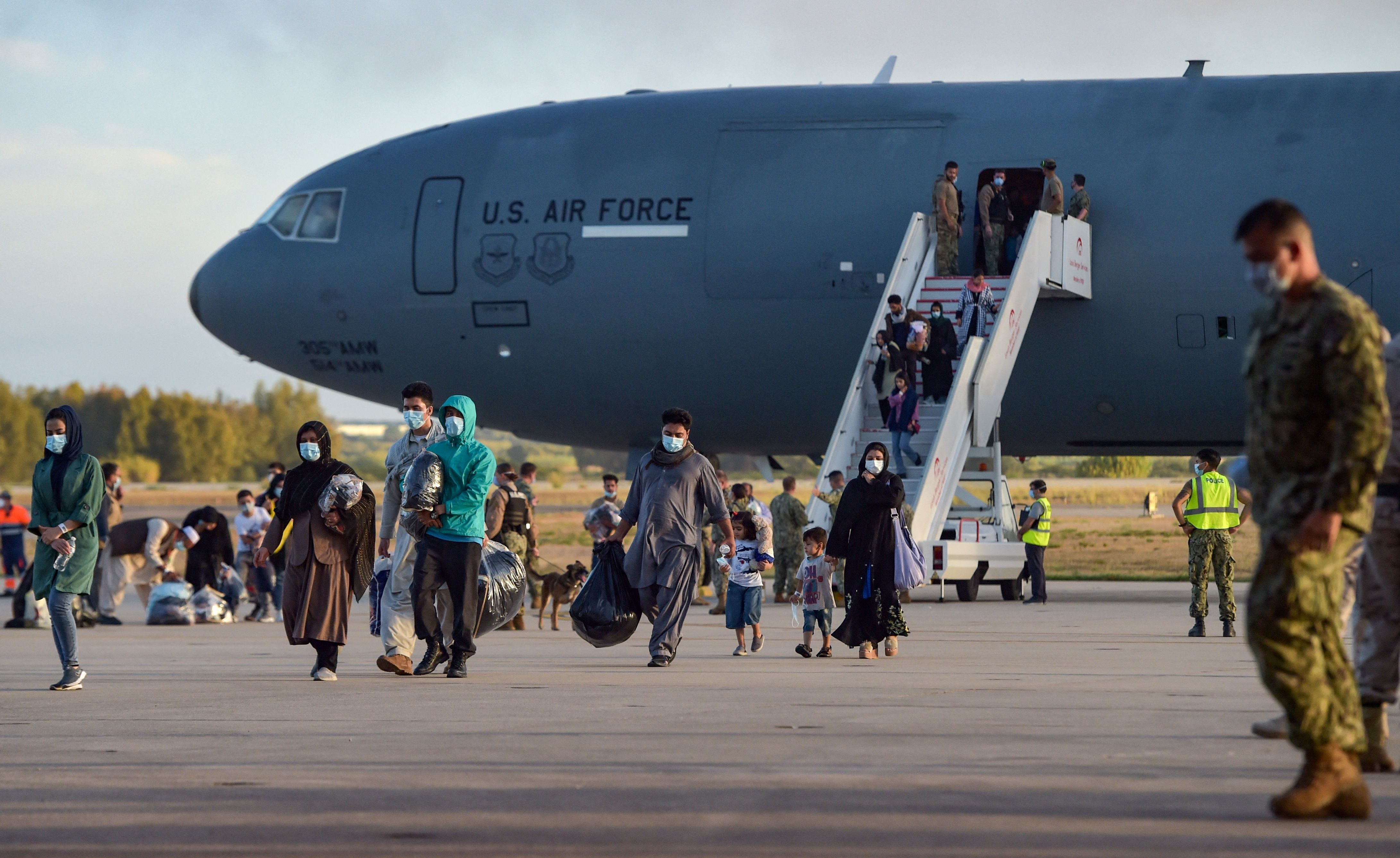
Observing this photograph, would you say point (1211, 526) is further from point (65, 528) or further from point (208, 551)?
point (208, 551)

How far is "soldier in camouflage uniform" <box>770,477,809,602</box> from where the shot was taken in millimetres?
20969

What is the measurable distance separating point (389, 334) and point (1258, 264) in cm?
1718

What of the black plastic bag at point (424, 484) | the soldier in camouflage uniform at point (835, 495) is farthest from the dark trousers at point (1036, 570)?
the black plastic bag at point (424, 484)

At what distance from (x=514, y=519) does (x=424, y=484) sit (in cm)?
656

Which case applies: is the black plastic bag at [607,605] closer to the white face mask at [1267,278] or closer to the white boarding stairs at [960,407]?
the white boarding stairs at [960,407]

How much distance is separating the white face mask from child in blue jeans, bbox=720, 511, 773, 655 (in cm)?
783

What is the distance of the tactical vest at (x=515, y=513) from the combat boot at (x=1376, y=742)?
1175cm

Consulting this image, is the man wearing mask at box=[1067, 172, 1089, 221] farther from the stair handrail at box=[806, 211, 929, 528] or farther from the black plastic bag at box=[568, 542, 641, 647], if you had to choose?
the black plastic bag at box=[568, 542, 641, 647]

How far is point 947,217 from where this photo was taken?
20.4 m

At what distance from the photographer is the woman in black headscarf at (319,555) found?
1170 cm

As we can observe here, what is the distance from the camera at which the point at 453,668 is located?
11.9 meters

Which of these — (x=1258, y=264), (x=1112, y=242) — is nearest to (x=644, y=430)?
(x=1112, y=242)

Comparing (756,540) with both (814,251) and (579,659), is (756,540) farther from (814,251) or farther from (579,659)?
(814,251)

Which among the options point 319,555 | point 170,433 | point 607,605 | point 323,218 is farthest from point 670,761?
point 170,433
